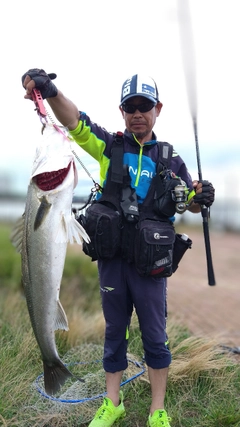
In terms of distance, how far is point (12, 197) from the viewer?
1800 cm

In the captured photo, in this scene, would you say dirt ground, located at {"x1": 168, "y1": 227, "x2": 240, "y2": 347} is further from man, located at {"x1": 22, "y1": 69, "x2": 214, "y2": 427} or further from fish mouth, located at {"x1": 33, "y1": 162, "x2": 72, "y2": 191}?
fish mouth, located at {"x1": 33, "y1": 162, "x2": 72, "y2": 191}

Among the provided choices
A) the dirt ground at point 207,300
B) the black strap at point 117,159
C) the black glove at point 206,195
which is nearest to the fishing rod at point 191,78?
the black glove at point 206,195

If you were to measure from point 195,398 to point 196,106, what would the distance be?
2603 millimetres

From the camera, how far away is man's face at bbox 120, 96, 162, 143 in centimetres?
372

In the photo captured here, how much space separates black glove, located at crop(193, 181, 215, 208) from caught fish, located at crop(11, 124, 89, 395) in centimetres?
98

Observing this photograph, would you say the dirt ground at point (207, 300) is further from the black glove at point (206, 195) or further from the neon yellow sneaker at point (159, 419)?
the black glove at point (206, 195)

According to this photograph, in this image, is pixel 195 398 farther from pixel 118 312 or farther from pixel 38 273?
pixel 38 273

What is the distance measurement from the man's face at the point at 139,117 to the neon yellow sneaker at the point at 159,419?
2.13 meters

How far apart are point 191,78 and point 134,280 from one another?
183 centimetres

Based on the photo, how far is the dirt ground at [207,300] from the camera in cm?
682

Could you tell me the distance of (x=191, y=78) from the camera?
13.6 ft

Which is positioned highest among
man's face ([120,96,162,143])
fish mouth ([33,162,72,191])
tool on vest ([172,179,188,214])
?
man's face ([120,96,162,143])

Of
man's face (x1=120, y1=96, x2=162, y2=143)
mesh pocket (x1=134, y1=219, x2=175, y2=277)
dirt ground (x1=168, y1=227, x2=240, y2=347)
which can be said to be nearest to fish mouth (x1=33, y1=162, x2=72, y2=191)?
mesh pocket (x1=134, y1=219, x2=175, y2=277)

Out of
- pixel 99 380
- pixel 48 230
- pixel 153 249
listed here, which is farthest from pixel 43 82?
pixel 99 380
